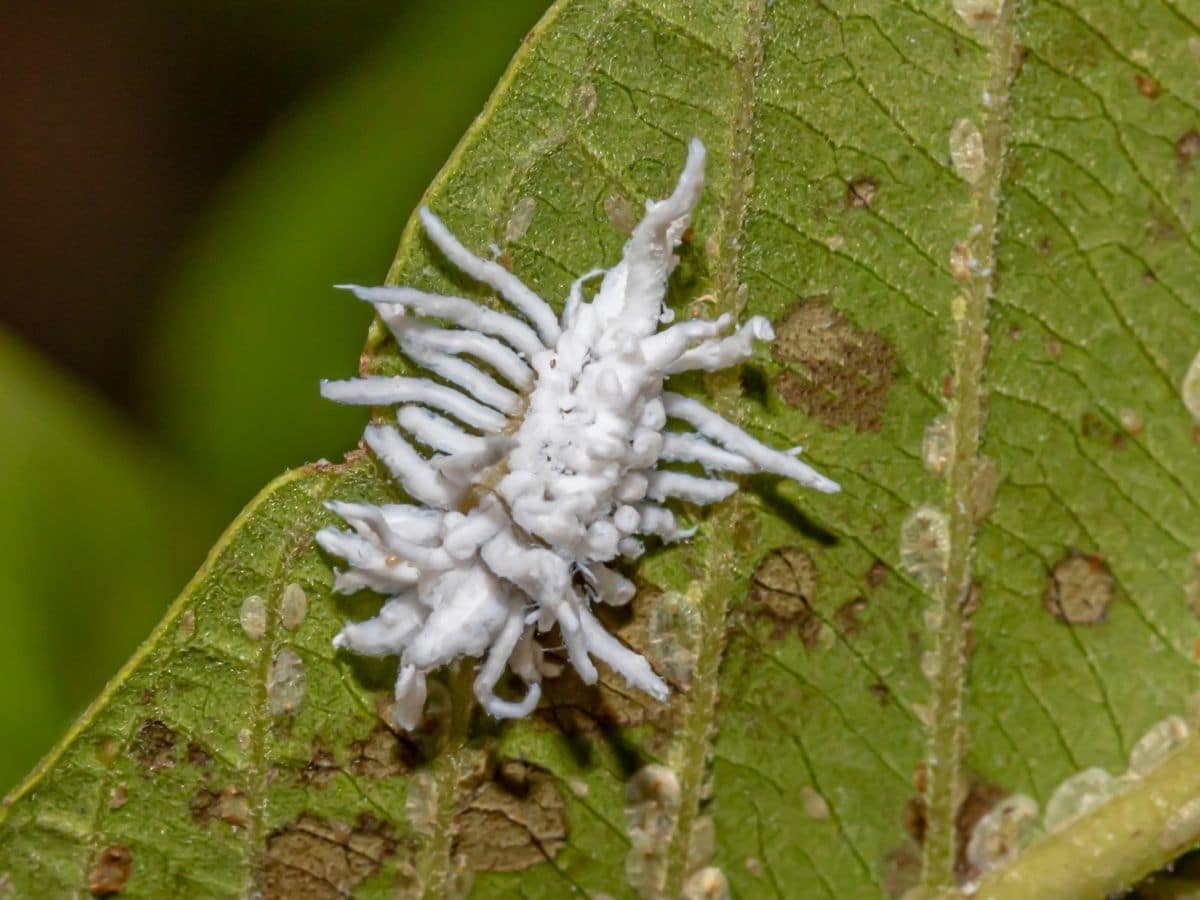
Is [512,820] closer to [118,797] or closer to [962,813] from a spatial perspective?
[118,797]

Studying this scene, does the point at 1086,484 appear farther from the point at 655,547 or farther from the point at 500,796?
the point at 500,796

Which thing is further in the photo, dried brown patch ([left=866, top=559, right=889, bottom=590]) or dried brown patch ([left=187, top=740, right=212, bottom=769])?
dried brown patch ([left=866, top=559, right=889, bottom=590])

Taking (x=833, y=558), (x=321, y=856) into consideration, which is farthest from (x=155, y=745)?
(x=833, y=558)

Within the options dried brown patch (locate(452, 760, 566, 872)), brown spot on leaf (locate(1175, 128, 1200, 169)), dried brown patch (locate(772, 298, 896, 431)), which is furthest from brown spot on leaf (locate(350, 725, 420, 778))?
brown spot on leaf (locate(1175, 128, 1200, 169))

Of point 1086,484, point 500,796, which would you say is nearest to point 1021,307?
point 1086,484

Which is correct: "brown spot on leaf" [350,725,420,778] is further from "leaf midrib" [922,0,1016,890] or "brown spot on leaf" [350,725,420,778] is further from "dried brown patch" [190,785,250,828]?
"leaf midrib" [922,0,1016,890]

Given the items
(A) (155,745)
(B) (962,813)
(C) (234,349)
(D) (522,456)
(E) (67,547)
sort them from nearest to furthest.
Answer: (D) (522,456) < (A) (155,745) < (B) (962,813) < (E) (67,547) < (C) (234,349)
